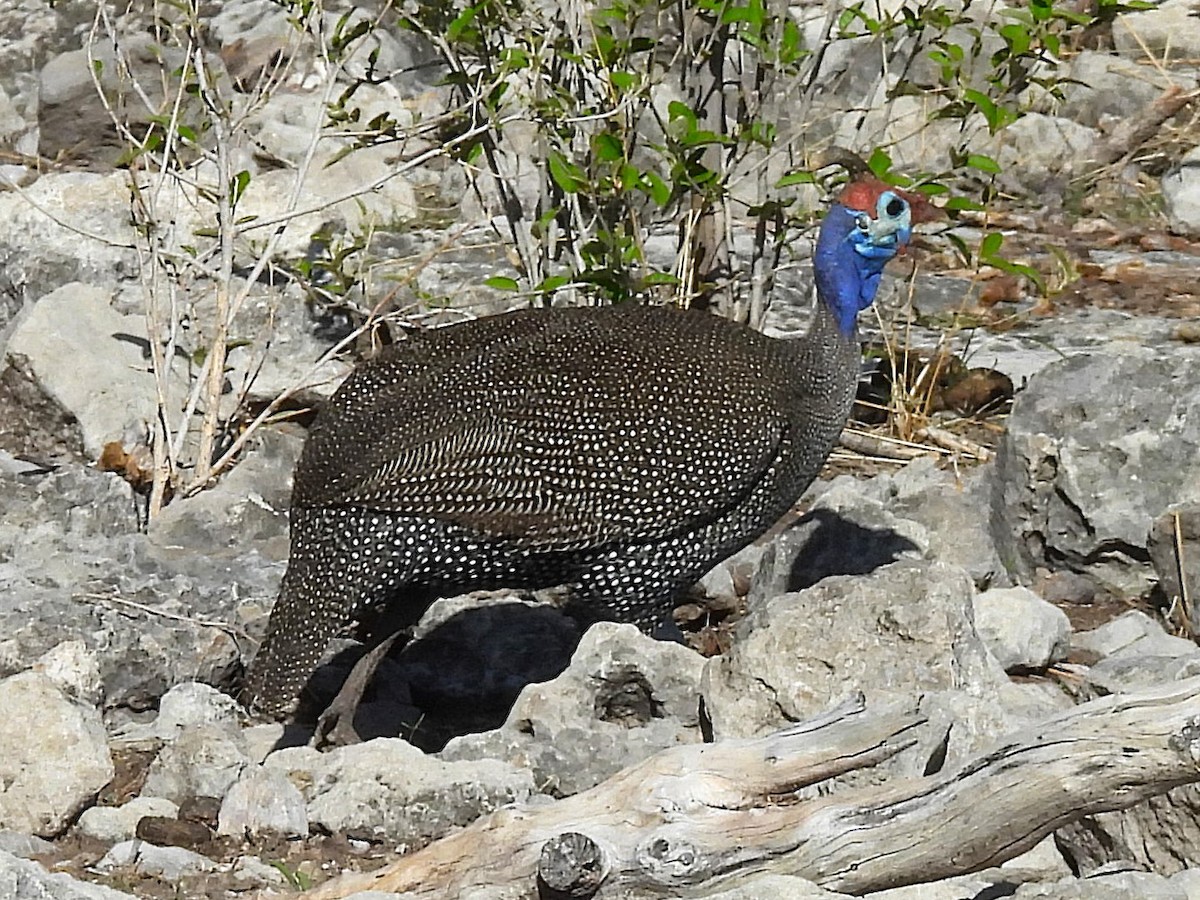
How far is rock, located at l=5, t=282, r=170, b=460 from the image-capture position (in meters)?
6.66

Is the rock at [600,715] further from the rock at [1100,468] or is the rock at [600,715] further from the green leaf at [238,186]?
the green leaf at [238,186]

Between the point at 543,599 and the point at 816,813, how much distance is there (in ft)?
8.85

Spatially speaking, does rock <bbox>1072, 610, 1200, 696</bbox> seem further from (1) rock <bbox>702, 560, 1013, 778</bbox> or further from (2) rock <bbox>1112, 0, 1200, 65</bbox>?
(2) rock <bbox>1112, 0, 1200, 65</bbox>

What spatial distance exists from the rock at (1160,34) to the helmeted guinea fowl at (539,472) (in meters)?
5.67

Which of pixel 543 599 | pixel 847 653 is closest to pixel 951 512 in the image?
pixel 543 599

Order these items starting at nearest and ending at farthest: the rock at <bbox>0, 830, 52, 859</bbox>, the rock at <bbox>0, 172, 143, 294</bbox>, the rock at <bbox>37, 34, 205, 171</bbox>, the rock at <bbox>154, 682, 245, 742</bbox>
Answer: the rock at <bbox>0, 830, 52, 859</bbox> < the rock at <bbox>154, 682, 245, 742</bbox> < the rock at <bbox>0, 172, 143, 294</bbox> < the rock at <bbox>37, 34, 205, 171</bbox>

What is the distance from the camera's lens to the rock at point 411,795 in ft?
14.3

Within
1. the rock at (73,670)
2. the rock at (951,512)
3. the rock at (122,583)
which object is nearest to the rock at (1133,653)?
the rock at (951,512)

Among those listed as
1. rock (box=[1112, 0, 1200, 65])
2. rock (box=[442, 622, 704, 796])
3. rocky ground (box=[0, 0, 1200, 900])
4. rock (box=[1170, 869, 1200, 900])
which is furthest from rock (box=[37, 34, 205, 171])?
rock (box=[1170, 869, 1200, 900])

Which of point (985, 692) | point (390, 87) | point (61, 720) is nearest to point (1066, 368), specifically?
point (985, 692)

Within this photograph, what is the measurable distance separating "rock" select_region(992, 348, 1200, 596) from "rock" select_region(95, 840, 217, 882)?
279cm

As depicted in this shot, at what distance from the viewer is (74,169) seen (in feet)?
29.6

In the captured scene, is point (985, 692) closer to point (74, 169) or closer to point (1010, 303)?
point (1010, 303)

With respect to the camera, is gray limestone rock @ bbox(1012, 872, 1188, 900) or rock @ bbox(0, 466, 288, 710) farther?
rock @ bbox(0, 466, 288, 710)
